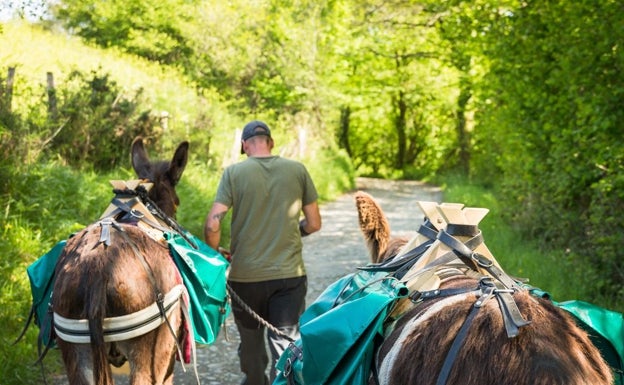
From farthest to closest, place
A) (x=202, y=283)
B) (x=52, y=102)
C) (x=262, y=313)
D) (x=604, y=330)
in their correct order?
(x=52, y=102) < (x=262, y=313) < (x=202, y=283) < (x=604, y=330)

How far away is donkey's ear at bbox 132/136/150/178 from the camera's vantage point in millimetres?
5121

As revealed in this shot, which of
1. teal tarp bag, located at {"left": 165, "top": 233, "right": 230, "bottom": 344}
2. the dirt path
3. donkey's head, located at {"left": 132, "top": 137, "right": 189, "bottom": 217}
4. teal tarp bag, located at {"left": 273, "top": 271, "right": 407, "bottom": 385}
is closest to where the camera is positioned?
teal tarp bag, located at {"left": 273, "top": 271, "right": 407, "bottom": 385}

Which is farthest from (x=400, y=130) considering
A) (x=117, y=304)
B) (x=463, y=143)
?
(x=117, y=304)

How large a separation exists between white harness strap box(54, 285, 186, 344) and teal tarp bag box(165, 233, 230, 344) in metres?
0.37

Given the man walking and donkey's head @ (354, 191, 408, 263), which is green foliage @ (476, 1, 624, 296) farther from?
the man walking

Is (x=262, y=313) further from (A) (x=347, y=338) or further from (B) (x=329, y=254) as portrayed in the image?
(B) (x=329, y=254)

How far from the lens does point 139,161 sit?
5.21 meters

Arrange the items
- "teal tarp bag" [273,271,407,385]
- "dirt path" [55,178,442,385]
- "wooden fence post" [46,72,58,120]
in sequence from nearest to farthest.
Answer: "teal tarp bag" [273,271,407,385] → "dirt path" [55,178,442,385] → "wooden fence post" [46,72,58,120]

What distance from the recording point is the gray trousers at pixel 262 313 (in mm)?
4914

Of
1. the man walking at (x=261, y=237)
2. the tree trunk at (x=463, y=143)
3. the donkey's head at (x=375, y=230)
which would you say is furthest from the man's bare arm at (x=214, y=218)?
the tree trunk at (x=463, y=143)

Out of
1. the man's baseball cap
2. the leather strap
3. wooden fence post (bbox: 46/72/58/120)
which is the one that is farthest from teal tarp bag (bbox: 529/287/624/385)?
wooden fence post (bbox: 46/72/58/120)

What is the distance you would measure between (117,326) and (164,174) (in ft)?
5.53

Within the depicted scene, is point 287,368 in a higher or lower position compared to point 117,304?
lower

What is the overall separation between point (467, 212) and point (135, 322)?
1977 millimetres
